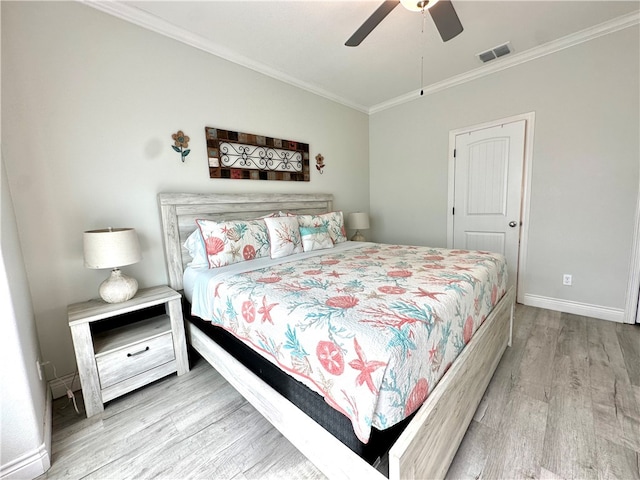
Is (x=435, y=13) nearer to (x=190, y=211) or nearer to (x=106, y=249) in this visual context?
(x=190, y=211)

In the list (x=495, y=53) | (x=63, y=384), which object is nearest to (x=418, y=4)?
(x=495, y=53)

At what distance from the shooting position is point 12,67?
1.59 meters

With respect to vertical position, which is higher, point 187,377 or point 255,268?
point 255,268

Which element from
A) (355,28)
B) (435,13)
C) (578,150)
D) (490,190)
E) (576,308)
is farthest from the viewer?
(490,190)

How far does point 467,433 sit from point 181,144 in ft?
9.24

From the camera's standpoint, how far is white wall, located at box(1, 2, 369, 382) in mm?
1648

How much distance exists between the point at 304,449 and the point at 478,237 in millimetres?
3106

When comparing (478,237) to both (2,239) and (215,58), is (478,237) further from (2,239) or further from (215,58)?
(2,239)

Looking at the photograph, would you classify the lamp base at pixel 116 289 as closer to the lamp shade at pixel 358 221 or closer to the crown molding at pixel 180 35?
the crown molding at pixel 180 35

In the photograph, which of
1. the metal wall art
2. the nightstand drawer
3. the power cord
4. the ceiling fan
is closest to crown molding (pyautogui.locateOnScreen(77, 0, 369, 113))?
the metal wall art

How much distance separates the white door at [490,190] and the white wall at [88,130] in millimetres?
2762

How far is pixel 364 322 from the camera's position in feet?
3.35

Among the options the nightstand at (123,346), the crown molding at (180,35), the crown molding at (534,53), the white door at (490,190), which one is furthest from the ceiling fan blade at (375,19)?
the nightstand at (123,346)

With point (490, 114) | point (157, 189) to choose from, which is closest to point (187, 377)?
point (157, 189)
